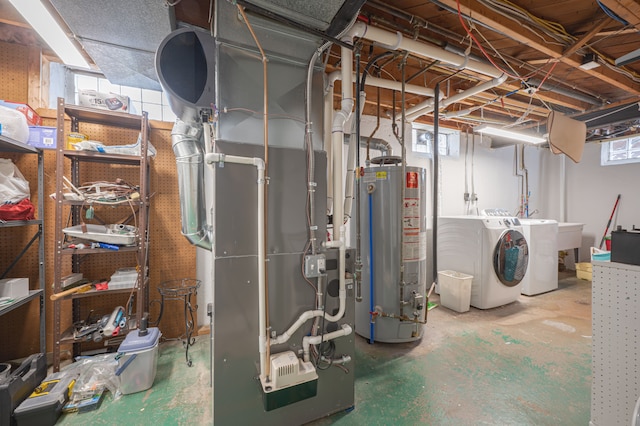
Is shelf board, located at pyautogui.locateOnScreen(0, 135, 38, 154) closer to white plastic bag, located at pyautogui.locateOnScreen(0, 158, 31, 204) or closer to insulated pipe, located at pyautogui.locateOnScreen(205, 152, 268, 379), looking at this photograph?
white plastic bag, located at pyautogui.locateOnScreen(0, 158, 31, 204)

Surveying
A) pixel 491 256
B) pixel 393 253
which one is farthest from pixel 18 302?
pixel 491 256

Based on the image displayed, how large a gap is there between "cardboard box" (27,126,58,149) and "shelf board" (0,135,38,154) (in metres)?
0.08

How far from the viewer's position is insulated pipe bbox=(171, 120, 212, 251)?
5.59 ft

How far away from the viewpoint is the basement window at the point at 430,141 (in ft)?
12.9

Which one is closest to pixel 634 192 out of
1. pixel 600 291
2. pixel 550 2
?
pixel 550 2

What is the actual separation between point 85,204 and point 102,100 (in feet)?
2.93

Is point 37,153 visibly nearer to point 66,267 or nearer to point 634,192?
point 66,267

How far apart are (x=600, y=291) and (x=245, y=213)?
208 cm

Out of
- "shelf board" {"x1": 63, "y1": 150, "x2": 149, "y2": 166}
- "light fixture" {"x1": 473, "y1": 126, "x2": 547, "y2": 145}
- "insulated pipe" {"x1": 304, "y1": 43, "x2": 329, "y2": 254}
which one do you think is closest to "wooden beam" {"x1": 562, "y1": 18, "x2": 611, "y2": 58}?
"light fixture" {"x1": 473, "y1": 126, "x2": 547, "y2": 145}

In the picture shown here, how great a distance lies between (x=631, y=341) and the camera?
1322 mm

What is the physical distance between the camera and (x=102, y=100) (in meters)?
2.11

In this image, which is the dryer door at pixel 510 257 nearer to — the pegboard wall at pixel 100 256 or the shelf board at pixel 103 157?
the pegboard wall at pixel 100 256

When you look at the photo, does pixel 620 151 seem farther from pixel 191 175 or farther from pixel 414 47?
pixel 191 175

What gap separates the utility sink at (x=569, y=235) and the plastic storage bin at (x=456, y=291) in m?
2.48
